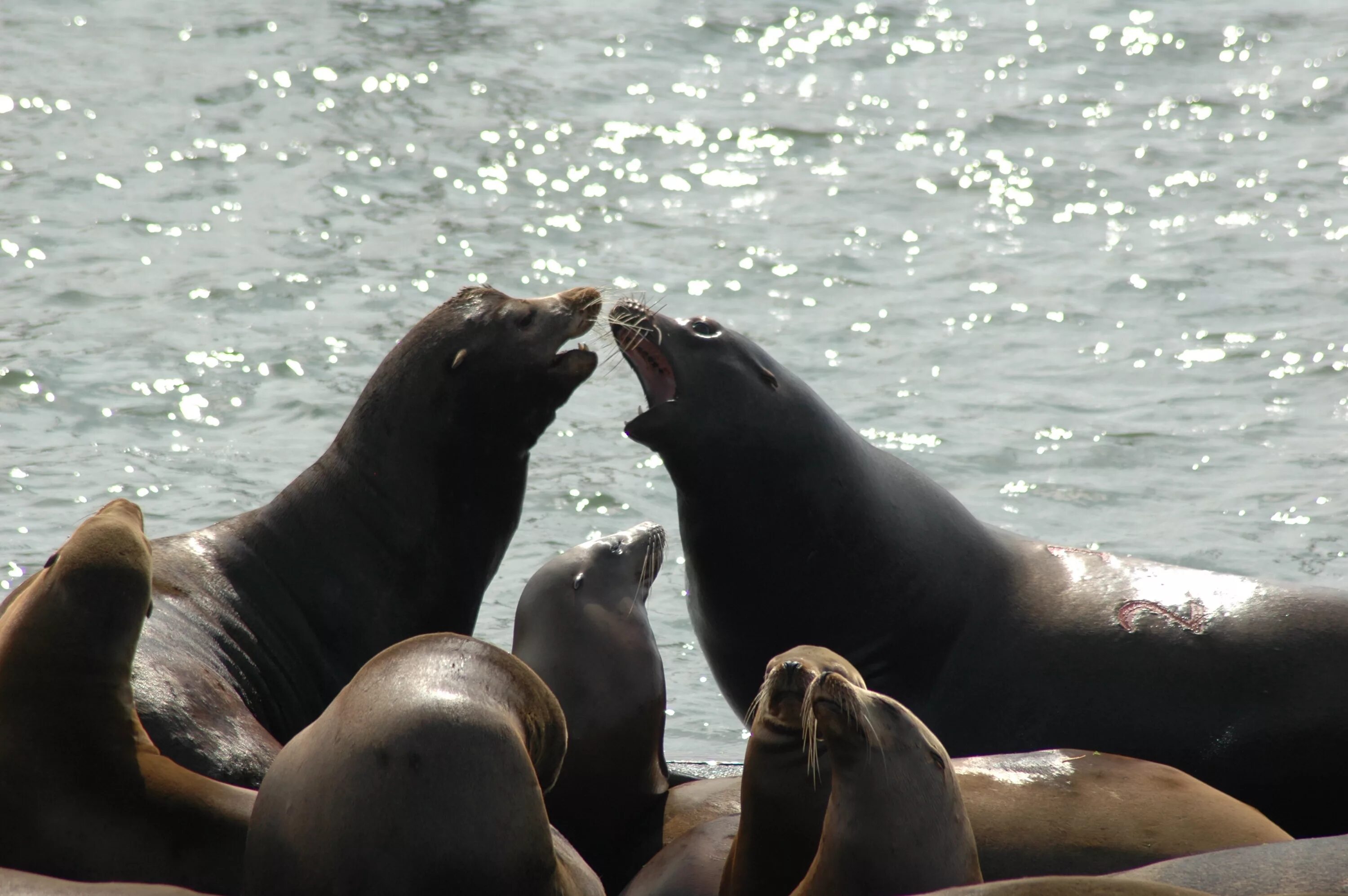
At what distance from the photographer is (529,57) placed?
18.1m

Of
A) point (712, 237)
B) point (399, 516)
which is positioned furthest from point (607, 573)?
point (712, 237)

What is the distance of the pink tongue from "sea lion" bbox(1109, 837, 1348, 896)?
7.86ft

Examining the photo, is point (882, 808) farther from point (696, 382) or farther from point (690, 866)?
point (696, 382)

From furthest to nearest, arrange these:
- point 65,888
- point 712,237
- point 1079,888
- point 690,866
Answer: point 712,237
point 690,866
point 65,888
point 1079,888

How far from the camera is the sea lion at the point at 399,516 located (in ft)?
17.1

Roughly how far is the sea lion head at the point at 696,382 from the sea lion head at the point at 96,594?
6.06 ft

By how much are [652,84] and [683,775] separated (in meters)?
13.6

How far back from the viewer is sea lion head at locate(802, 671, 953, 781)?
12.1 feet

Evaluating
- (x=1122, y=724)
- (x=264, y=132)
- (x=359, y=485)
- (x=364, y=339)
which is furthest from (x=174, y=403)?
(x=1122, y=724)

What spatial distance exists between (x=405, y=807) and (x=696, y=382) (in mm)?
2541

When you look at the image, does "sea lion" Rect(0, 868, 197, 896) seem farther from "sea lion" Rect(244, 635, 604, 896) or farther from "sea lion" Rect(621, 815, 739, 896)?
"sea lion" Rect(621, 815, 739, 896)

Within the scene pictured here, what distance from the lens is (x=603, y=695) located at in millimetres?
4785

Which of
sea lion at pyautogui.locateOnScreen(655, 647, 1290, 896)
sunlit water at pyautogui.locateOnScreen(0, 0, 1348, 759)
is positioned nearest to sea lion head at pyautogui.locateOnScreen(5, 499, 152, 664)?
sea lion at pyautogui.locateOnScreen(655, 647, 1290, 896)

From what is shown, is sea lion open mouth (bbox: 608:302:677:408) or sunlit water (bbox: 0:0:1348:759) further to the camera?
sunlit water (bbox: 0:0:1348:759)
